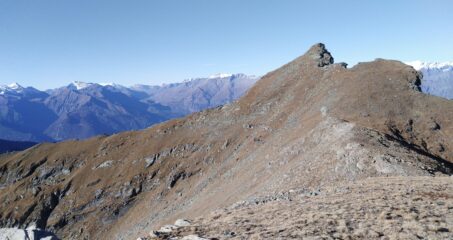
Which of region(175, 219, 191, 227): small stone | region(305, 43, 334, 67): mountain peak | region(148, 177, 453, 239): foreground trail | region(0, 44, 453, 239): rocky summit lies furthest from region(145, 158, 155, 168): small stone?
region(175, 219, 191, 227): small stone

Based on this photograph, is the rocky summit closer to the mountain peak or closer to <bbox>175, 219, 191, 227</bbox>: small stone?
<bbox>175, 219, 191, 227</bbox>: small stone

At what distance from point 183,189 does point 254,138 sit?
20.9 meters

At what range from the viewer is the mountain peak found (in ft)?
404

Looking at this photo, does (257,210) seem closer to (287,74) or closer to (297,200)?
(297,200)

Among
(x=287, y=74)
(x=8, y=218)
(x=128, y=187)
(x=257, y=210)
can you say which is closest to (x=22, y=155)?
(x=8, y=218)

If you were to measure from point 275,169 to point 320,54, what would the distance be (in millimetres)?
80624

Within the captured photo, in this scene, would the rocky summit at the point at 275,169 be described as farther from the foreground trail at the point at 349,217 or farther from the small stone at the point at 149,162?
the small stone at the point at 149,162

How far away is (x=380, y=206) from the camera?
2198 centimetres

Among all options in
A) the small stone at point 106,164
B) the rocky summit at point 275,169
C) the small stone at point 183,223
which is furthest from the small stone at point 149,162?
the small stone at point 183,223

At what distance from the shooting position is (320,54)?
429ft

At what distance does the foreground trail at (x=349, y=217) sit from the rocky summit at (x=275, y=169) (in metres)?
0.10

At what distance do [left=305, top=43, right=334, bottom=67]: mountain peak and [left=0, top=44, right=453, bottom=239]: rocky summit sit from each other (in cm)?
68

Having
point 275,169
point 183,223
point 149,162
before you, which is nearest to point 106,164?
point 149,162

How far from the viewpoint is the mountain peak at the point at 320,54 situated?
404ft
